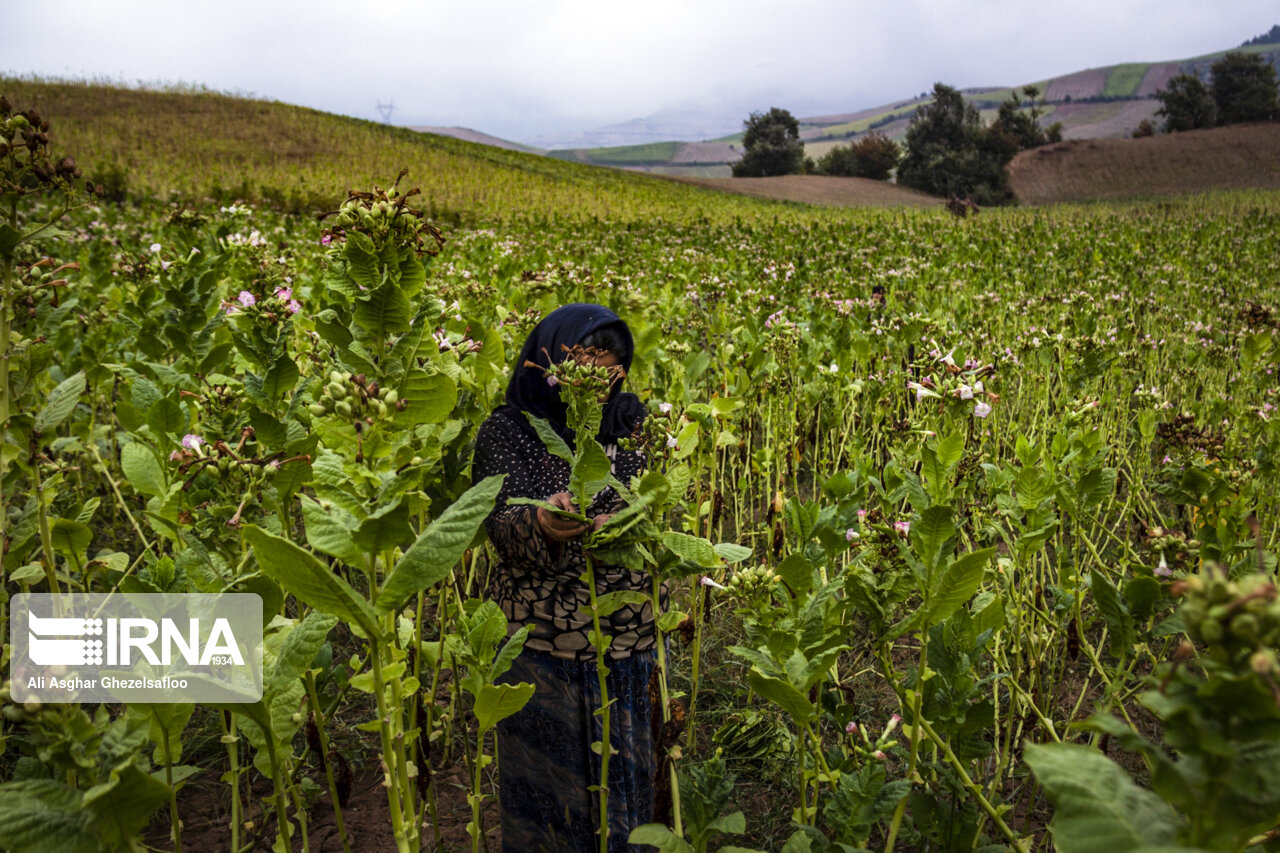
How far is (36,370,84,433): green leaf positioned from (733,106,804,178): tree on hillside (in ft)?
167

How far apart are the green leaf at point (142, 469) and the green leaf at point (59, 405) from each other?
0.52 ft

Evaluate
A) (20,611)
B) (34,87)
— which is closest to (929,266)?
(20,611)

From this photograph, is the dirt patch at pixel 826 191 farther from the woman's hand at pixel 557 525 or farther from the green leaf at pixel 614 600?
the green leaf at pixel 614 600

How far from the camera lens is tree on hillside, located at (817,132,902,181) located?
1847 inches

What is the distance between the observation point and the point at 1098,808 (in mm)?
590

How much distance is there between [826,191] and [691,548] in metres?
40.0

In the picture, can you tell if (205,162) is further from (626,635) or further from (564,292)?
(626,635)

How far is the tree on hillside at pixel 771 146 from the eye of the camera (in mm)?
48781

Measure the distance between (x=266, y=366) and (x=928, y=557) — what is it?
4.81 ft

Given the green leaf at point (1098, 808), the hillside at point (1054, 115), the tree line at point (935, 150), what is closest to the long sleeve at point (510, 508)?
the green leaf at point (1098, 808)

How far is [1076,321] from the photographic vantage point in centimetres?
479

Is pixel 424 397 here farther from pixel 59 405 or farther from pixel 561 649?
pixel 561 649

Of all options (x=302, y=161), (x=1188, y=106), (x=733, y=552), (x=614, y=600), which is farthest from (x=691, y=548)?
(x=1188, y=106)

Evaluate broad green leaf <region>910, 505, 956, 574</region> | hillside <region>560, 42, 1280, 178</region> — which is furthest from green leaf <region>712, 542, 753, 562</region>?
hillside <region>560, 42, 1280, 178</region>
